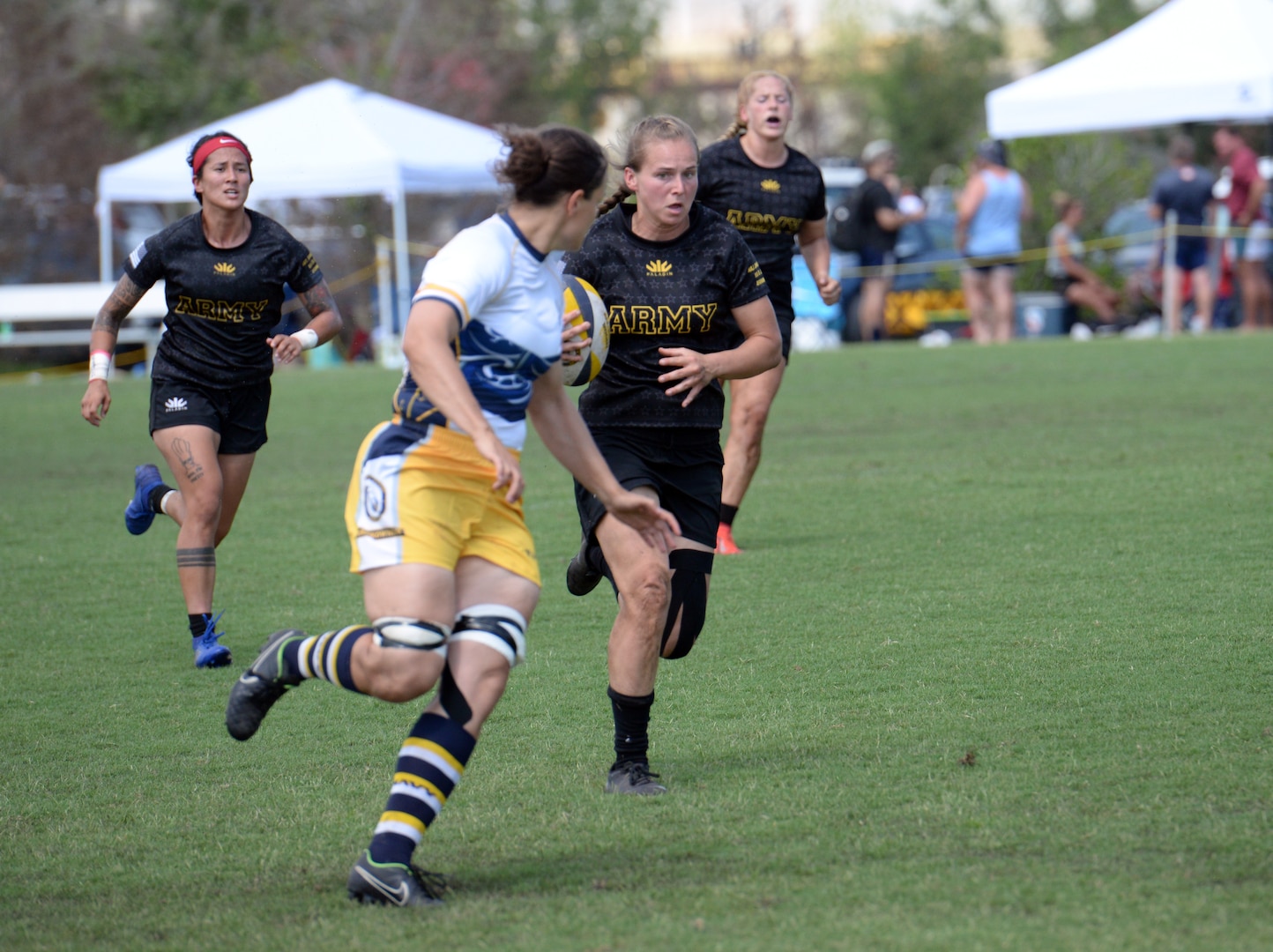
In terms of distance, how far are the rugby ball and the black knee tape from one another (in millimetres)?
916

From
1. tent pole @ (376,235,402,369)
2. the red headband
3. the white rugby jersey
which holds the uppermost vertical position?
the red headband

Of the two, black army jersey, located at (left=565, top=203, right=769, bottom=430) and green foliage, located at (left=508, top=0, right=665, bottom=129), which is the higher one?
green foliage, located at (left=508, top=0, right=665, bottom=129)

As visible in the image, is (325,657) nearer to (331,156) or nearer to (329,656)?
(329,656)

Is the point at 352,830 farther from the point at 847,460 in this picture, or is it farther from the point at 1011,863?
the point at 847,460

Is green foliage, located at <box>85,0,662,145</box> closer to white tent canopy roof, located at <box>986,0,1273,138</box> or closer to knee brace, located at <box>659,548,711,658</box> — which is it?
white tent canopy roof, located at <box>986,0,1273,138</box>

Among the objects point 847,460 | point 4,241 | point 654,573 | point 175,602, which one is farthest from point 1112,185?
point 654,573

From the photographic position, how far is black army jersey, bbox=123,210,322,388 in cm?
660

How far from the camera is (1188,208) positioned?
19281 mm

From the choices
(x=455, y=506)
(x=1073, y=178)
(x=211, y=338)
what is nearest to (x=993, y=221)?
(x=1073, y=178)

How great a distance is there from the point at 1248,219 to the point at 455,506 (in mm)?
17374

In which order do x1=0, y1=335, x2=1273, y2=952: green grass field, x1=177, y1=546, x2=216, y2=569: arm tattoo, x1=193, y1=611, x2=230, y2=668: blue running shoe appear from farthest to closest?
1. x1=177, y1=546, x2=216, y2=569: arm tattoo
2. x1=193, y1=611, x2=230, y2=668: blue running shoe
3. x1=0, y1=335, x2=1273, y2=952: green grass field

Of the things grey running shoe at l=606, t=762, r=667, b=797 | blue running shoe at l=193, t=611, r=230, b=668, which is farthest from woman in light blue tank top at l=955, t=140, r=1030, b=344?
grey running shoe at l=606, t=762, r=667, b=797

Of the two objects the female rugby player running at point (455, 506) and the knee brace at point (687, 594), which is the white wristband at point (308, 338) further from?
the female rugby player running at point (455, 506)

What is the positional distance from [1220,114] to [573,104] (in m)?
29.8
